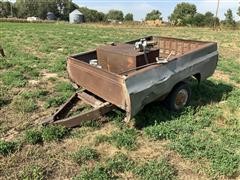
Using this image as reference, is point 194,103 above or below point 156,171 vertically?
above

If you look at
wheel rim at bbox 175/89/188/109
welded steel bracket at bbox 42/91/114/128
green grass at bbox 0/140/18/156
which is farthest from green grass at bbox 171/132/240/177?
green grass at bbox 0/140/18/156

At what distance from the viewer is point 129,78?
15.1 feet

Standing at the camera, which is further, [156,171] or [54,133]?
[54,133]

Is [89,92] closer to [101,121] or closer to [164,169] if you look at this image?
[101,121]

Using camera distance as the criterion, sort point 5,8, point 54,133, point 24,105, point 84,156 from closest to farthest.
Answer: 1. point 84,156
2. point 54,133
3. point 24,105
4. point 5,8

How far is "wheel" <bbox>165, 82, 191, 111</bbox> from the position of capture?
559cm

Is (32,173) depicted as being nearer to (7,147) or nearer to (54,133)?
(7,147)

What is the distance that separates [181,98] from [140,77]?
139 centimetres

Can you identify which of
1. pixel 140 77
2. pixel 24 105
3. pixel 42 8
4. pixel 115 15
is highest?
pixel 42 8

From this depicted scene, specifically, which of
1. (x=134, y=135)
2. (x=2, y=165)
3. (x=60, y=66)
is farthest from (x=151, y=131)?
(x=60, y=66)

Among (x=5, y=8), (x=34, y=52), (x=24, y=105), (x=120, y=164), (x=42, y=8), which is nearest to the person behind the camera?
(x=120, y=164)

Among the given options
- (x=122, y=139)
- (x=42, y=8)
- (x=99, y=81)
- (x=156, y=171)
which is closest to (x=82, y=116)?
(x=99, y=81)

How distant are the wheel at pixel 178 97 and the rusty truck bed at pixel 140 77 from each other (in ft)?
0.52

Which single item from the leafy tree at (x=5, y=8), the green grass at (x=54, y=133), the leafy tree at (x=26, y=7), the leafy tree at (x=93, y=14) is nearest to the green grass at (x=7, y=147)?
the green grass at (x=54, y=133)
